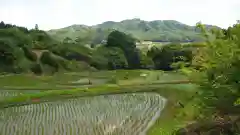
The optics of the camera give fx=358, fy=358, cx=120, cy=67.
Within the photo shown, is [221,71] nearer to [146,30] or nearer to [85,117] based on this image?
[85,117]

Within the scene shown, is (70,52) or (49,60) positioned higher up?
(70,52)


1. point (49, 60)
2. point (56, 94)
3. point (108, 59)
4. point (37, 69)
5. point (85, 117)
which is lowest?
point (37, 69)

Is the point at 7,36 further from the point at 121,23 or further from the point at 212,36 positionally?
the point at 121,23

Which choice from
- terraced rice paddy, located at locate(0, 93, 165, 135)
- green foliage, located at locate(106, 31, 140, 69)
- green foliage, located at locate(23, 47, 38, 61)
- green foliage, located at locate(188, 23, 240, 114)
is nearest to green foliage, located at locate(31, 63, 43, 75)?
green foliage, located at locate(23, 47, 38, 61)

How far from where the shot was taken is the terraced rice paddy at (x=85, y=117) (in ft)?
32.4

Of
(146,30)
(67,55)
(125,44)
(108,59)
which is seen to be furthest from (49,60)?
(146,30)

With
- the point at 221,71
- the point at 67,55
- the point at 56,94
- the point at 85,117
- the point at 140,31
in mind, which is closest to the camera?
the point at 221,71

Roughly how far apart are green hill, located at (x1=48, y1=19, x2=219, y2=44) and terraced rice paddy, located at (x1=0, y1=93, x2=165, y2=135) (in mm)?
88505

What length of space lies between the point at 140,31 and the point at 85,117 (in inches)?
5599

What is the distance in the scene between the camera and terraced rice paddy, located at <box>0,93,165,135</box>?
9883 mm

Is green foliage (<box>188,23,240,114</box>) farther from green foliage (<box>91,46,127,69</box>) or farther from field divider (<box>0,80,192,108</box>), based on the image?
green foliage (<box>91,46,127,69</box>)

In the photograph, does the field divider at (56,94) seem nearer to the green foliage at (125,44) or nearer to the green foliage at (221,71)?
the green foliage at (221,71)

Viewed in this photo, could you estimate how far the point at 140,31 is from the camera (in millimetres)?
152875

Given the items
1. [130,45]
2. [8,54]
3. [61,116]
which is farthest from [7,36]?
[61,116]
